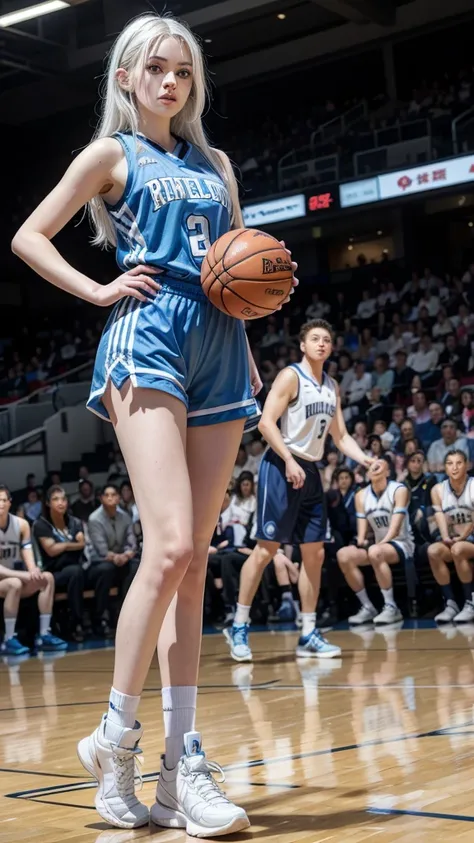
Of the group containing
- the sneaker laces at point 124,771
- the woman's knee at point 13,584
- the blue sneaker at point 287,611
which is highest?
the sneaker laces at point 124,771

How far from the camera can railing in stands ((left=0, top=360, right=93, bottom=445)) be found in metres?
17.8

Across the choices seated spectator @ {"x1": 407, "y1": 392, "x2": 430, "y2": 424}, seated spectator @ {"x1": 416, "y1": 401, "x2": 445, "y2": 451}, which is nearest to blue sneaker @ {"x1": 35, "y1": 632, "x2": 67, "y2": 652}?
seated spectator @ {"x1": 416, "y1": 401, "x2": 445, "y2": 451}

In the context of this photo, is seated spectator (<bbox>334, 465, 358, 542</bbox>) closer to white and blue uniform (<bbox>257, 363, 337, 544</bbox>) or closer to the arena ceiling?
white and blue uniform (<bbox>257, 363, 337, 544</bbox>)

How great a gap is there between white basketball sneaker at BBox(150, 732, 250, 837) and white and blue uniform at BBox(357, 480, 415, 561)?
21.5 ft

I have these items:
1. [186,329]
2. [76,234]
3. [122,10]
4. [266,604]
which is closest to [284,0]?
[122,10]

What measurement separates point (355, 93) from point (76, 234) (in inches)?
263

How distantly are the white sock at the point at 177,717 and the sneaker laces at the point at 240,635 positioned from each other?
4.13 meters

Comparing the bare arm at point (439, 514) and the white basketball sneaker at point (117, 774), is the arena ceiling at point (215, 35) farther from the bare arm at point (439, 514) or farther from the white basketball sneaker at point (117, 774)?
the white basketball sneaker at point (117, 774)

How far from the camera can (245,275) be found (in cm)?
247

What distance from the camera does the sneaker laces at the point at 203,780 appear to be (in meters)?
2.37

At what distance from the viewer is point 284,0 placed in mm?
16969

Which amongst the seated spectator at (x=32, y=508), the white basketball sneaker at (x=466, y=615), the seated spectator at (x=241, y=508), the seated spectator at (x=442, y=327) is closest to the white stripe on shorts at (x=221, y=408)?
the white basketball sneaker at (x=466, y=615)

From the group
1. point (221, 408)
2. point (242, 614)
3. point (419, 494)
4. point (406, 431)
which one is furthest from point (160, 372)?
point (406, 431)

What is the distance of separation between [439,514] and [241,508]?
2360mm
